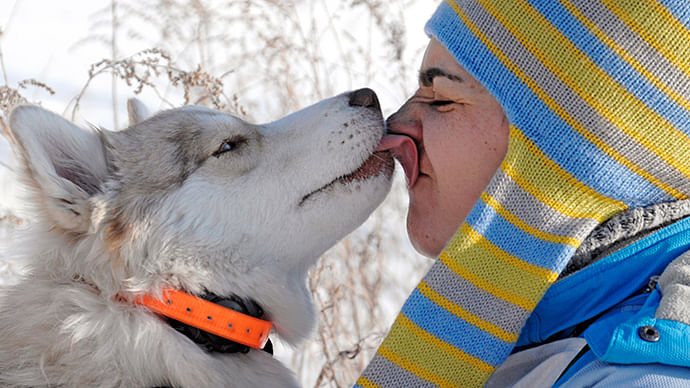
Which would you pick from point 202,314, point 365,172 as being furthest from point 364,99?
point 202,314

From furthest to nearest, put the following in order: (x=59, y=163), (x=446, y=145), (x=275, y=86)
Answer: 1. (x=275, y=86)
2. (x=59, y=163)
3. (x=446, y=145)

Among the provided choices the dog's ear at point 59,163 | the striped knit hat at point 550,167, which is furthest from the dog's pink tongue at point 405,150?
the dog's ear at point 59,163

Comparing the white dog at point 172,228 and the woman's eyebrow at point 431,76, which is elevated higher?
the woman's eyebrow at point 431,76

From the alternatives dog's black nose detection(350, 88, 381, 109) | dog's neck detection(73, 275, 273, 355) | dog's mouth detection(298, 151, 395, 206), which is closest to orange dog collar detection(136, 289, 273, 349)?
dog's neck detection(73, 275, 273, 355)

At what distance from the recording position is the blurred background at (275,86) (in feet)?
10.7

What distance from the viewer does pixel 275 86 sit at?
429cm

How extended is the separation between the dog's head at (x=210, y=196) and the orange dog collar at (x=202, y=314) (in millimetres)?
43

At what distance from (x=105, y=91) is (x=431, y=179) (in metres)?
3.91

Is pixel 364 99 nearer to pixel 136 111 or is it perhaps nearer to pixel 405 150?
pixel 405 150

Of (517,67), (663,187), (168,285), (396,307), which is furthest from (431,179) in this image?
(396,307)

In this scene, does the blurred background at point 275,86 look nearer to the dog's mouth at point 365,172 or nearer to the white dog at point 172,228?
the white dog at point 172,228

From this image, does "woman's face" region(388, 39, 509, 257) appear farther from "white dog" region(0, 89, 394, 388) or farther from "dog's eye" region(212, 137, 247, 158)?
"dog's eye" region(212, 137, 247, 158)

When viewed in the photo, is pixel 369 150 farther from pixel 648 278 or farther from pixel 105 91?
pixel 105 91

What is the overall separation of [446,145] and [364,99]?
52 centimetres
